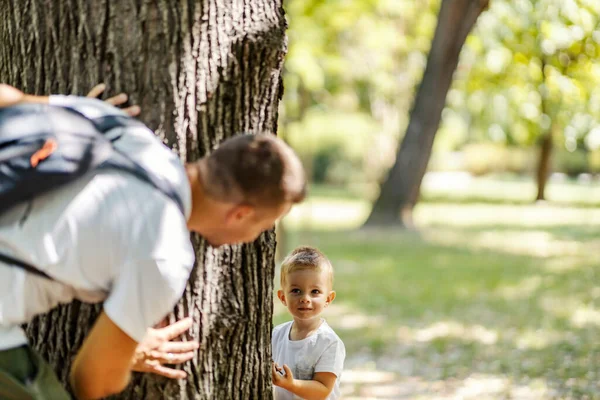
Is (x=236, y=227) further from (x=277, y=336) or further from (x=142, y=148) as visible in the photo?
(x=277, y=336)

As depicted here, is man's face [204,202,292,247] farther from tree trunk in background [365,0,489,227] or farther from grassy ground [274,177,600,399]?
tree trunk in background [365,0,489,227]

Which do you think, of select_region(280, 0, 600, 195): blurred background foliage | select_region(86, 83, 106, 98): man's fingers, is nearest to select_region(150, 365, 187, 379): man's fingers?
select_region(86, 83, 106, 98): man's fingers

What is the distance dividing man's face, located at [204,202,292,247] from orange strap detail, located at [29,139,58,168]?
1.61 feet

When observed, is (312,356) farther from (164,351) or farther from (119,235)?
(119,235)

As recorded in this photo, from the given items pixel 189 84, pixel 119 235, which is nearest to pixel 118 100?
pixel 189 84

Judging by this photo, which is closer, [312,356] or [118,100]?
[118,100]

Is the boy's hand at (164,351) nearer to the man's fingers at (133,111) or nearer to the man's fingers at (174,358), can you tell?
the man's fingers at (174,358)

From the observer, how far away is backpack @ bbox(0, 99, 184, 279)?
197 centimetres

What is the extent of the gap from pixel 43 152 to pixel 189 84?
0.83 metres

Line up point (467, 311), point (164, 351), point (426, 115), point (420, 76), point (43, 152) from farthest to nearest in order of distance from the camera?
point (420, 76) < point (426, 115) < point (467, 311) < point (164, 351) < point (43, 152)

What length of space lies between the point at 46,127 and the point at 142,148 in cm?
24

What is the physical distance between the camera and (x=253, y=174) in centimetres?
211

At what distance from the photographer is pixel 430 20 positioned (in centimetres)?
2264

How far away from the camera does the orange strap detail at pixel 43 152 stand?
1.96m
